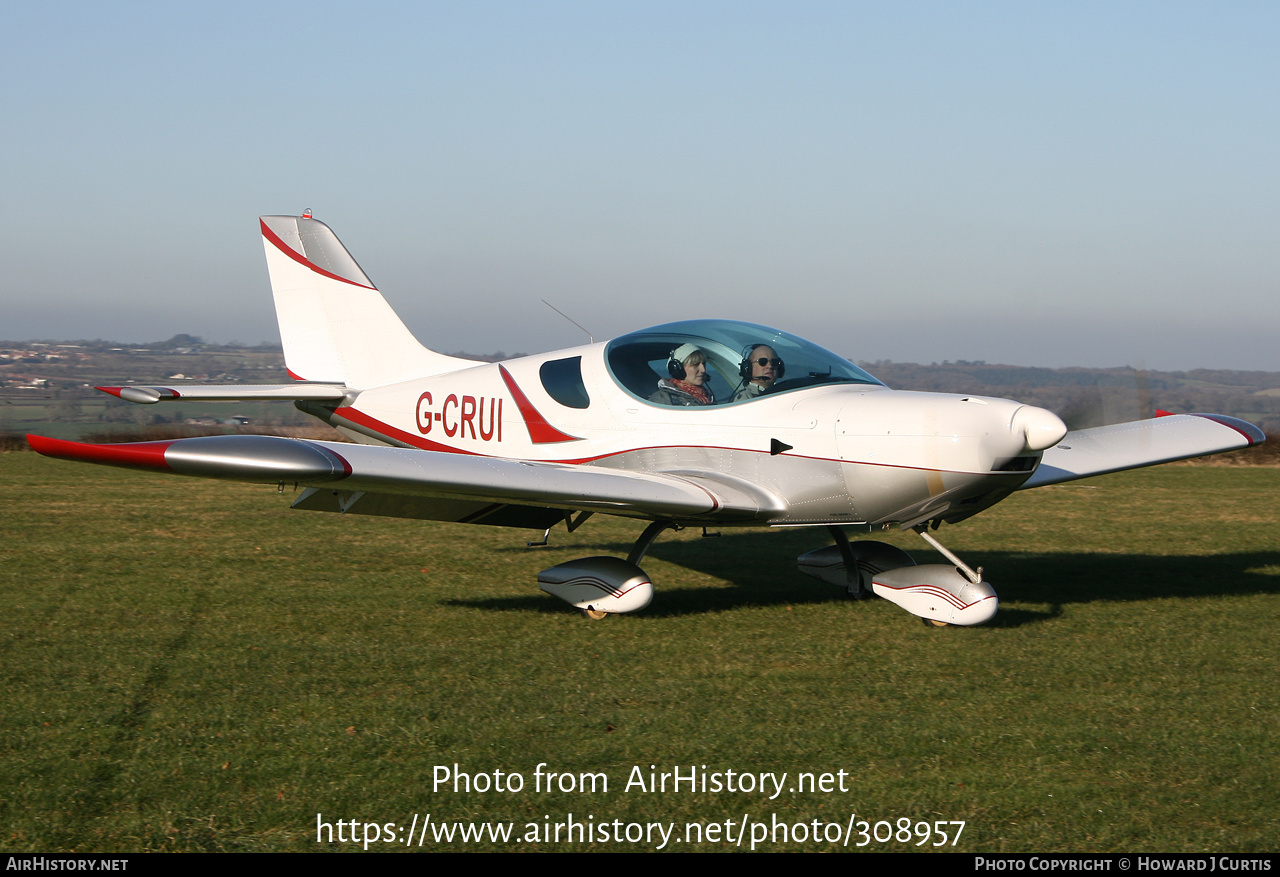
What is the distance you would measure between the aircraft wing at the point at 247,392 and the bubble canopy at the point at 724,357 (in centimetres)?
367

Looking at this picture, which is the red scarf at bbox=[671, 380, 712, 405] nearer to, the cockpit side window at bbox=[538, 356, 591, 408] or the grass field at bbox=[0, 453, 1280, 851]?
the cockpit side window at bbox=[538, 356, 591, 408]

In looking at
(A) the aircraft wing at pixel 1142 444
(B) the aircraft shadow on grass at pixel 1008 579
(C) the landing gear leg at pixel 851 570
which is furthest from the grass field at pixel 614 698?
(A) the aircraft wing at pixel 1142 444

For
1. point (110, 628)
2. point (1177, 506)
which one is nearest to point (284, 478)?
point (110, 628)

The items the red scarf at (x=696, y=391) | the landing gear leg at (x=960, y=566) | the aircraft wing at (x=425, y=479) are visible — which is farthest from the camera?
the red scarf at (x=696, y=391)

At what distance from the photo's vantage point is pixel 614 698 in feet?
16.1

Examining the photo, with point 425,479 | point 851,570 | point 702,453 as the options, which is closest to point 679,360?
point 702,453

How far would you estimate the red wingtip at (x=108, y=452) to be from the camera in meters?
4.55

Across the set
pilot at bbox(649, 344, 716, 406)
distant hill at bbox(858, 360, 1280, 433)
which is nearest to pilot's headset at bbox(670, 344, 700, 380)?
pilot at bbox(649, 344, 716, 406)

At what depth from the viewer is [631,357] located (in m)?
7.36

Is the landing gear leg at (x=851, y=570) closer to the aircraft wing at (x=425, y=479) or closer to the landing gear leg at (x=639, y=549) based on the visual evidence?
the aircraft wing at (x=425, y=479)

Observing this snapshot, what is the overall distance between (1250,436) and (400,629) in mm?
7027

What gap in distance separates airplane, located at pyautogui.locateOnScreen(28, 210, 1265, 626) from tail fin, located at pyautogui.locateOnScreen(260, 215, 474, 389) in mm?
1091

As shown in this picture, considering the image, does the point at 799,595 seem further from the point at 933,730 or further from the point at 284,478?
the point at 284,478

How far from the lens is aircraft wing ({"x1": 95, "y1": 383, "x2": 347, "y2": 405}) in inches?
340
